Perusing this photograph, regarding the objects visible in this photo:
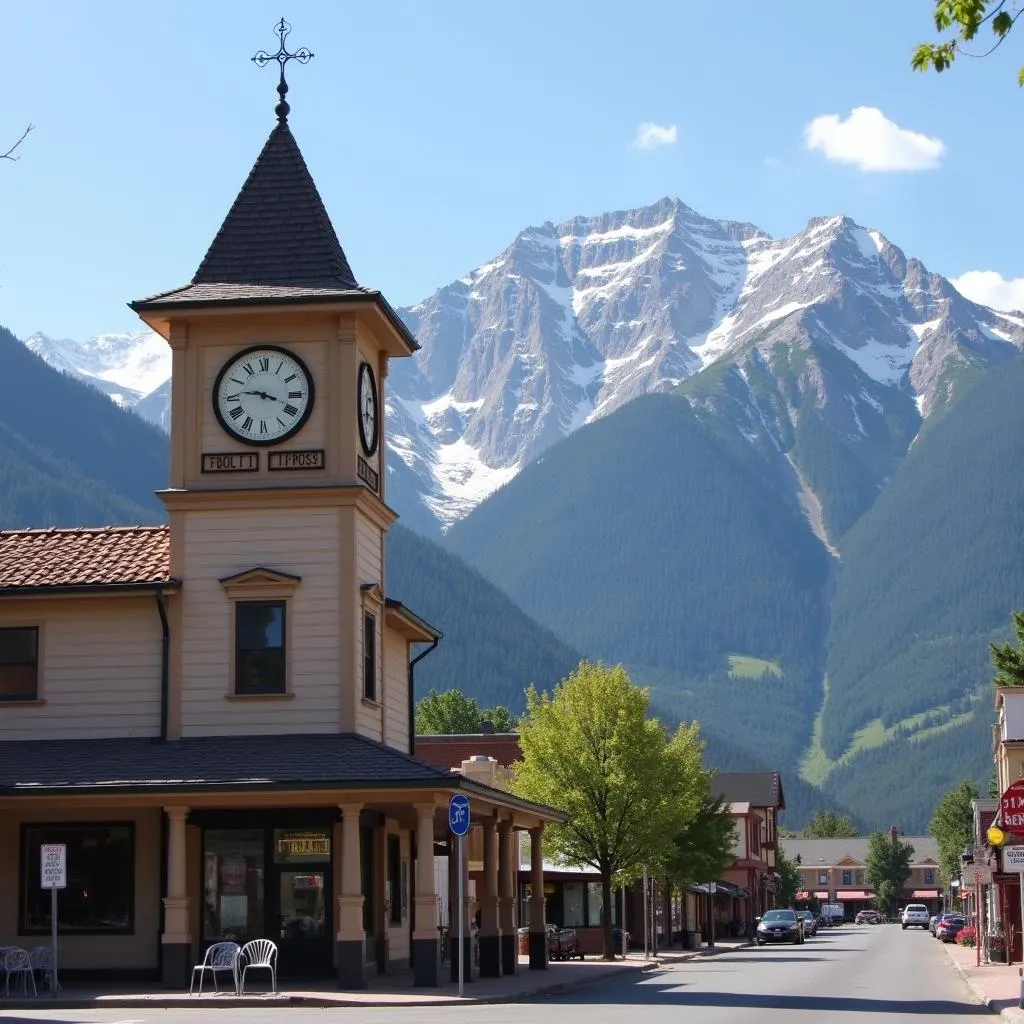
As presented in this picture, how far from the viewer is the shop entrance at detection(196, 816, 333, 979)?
3372 cm

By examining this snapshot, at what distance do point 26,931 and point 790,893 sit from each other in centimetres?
13409

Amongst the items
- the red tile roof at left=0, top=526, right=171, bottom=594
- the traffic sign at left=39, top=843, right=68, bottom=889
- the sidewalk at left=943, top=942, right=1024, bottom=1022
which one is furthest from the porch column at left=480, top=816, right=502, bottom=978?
the traffic sign at left=39, top=843, right=68, bottom=889

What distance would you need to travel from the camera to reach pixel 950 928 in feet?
281

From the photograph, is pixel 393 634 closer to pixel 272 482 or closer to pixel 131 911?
pixel 272 482

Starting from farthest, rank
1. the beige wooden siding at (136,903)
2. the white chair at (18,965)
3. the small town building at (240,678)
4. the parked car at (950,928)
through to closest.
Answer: the parked car at (950,928)
the beige wooden siding at (136,903)
the small town building at (240,678)
the white chair at (18,965)

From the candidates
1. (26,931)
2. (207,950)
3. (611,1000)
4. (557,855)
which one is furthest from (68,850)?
(557,855)

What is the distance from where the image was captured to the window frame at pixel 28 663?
35.8 meters

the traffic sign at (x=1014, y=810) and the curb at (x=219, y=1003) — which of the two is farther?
→ the traffic sign at (x=1014, y=810)

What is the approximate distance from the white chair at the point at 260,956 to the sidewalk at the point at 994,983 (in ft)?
39.0

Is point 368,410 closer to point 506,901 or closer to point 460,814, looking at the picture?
point 506,901

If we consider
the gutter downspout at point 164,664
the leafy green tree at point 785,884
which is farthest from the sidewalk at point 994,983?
the leafy green tree at point 785,884

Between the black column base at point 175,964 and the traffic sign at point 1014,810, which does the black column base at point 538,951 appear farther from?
the traffic sign at point 1014,810

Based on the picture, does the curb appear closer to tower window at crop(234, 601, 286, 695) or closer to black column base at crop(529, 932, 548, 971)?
tower window at crop(234, 601, 286, 695)

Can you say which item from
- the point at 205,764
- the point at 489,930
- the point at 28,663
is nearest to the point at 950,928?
the point at 489,930
